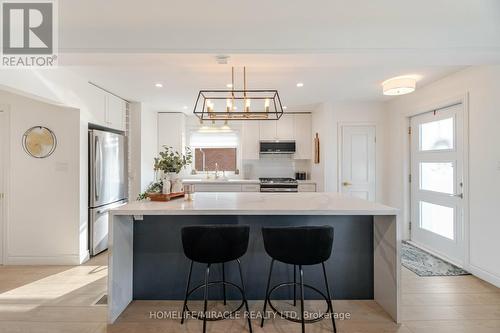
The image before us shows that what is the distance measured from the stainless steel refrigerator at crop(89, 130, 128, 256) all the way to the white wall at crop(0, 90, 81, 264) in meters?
0.20

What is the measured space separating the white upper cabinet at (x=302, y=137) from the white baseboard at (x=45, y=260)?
4179mm

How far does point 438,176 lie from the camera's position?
3.60 metres

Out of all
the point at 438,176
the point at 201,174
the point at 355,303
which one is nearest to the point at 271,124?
the point at 201,174

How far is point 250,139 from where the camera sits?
216 inches

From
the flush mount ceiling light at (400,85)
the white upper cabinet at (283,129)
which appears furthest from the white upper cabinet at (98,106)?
the flush mount ceiling light at (400,85)

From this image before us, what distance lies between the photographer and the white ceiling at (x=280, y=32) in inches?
79.8

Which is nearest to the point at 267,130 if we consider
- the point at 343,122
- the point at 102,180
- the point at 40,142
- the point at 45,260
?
the point at 343,122

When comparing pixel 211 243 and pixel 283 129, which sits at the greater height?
pixel 283 129

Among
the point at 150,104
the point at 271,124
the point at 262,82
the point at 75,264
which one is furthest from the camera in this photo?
the point at 271,124

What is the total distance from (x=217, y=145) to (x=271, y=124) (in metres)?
1.29

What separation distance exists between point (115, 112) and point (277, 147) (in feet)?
10.1

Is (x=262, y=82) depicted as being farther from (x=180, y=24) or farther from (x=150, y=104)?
(x=150, y=104)

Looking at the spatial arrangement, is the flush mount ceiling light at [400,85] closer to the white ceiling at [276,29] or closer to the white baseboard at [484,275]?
the white ceiling at [276,29]

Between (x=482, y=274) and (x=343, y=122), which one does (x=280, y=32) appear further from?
(x=482, y=274)
